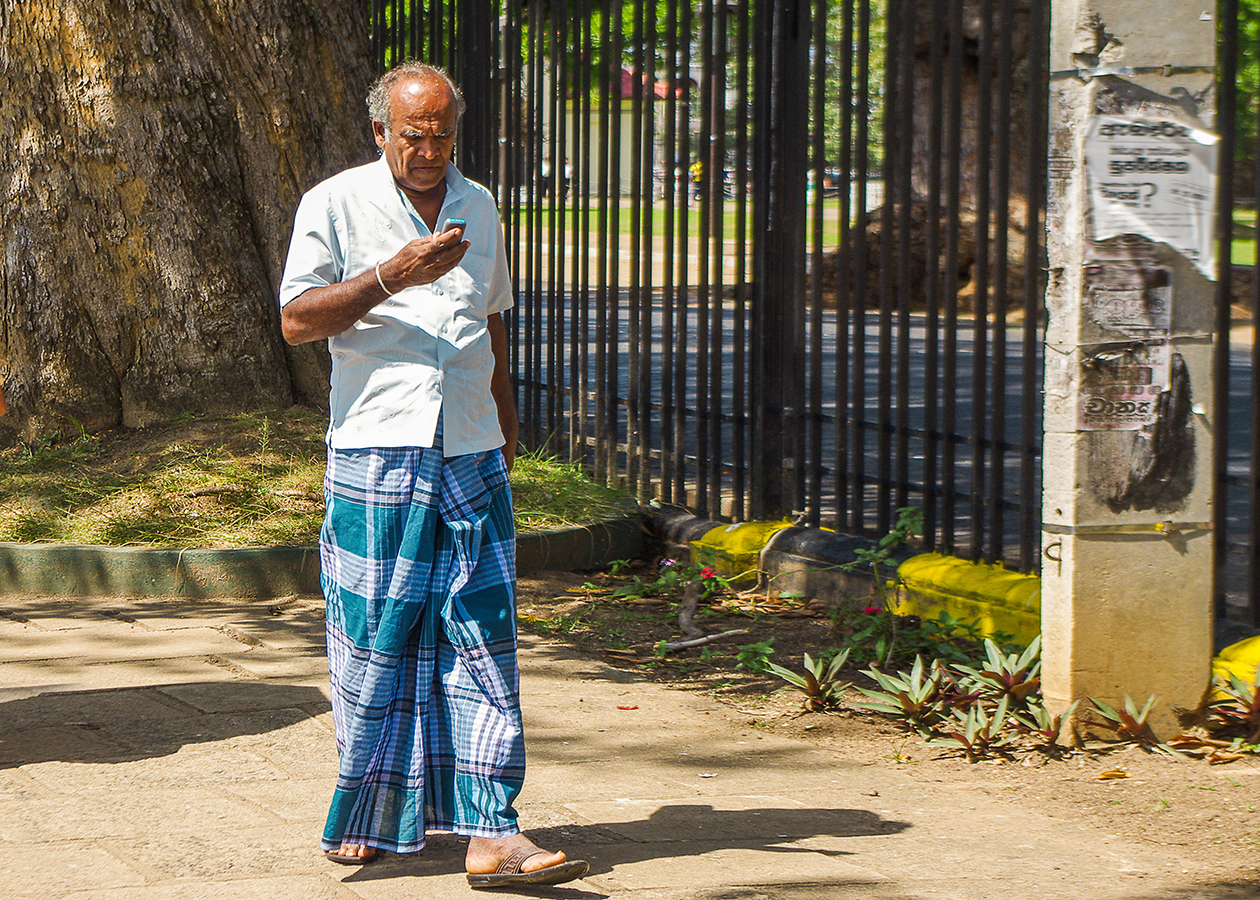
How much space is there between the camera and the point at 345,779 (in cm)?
340

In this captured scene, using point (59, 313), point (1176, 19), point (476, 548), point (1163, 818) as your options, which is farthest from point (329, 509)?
point (59, 313)

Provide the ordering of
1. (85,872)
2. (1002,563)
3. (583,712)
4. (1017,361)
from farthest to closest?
1. (1017,361)
2. (1002,563)
3. (583,712)
4. (85,872)

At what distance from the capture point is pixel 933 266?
5641mm

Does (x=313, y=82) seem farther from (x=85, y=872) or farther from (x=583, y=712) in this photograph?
(x=85, y=872)

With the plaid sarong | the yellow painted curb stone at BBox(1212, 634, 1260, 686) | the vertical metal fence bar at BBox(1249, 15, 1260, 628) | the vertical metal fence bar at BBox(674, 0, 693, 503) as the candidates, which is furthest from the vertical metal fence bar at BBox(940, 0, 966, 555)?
the plaid sarong

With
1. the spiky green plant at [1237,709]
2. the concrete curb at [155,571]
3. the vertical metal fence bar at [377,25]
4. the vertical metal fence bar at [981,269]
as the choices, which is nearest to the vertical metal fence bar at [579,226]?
the vertical metal fence bar at [377,25]

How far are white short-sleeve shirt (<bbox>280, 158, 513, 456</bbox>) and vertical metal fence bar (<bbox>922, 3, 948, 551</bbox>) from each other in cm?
257

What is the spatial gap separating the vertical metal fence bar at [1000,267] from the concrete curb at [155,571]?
9.15 ft

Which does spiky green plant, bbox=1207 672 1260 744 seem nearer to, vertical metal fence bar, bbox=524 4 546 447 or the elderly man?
the elderly man

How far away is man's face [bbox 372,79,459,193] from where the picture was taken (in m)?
3.33

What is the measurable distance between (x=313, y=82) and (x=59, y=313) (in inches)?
67.3

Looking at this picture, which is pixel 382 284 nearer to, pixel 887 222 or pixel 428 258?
pixel 428 258

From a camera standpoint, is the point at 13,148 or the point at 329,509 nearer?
the point at 329,509

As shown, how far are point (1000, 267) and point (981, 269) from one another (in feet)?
0.35
